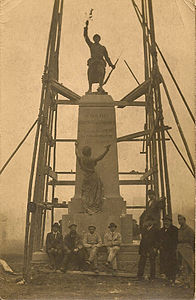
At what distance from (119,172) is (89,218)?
92 centimetres

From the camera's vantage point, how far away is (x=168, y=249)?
600 centimetres

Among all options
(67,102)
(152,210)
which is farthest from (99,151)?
(152,210)

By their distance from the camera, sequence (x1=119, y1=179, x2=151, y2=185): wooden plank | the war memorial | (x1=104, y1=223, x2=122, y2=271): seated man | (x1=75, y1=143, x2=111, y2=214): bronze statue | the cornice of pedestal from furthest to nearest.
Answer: the cornice of pedestal, (x1=119, y1=179, x2=151, y2=185): wooden plank, (x1=75, y1=143, x2=111, y2=214): bronze statue, the war memorial, (x1=104, y1=223, x2=122, y2=271): seated man

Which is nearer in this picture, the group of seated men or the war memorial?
the group of seated men

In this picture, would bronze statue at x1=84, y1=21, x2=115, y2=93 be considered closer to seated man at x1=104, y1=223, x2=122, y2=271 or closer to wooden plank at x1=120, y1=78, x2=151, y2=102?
wooden plank at x1=120, y1=78, x2=151, y2=102

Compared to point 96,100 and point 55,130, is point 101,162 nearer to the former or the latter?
point 55,130

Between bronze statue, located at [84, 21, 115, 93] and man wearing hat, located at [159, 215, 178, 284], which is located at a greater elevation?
bronze statue, located at [84, 21, 115, 93]

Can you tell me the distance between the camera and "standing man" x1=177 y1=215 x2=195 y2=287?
19.5 feet

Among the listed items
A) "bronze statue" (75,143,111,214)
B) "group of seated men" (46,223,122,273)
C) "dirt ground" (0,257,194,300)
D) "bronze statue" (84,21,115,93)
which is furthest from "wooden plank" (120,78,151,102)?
"dirt ground" (0,257,194,300)

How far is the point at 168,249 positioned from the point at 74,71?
3.13m

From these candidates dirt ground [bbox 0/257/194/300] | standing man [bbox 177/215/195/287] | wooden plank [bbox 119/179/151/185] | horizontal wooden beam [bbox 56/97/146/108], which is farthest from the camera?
horizontal wooden beam [bbox 56/97/146/108]

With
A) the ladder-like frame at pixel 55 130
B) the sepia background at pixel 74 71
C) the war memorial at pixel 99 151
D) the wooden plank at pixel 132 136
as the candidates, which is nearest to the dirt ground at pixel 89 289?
the war memorial at pixel 99 151

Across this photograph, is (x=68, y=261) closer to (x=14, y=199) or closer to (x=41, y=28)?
(x=14, y=199)

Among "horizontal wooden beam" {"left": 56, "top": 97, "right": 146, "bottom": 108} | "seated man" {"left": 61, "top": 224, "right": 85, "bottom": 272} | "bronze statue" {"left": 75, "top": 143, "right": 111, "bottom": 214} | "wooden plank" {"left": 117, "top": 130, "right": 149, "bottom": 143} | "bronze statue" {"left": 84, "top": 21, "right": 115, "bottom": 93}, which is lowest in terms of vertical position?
"seated man" {"left": 61, "top": 224, "right": 85, "bottom": 272}
